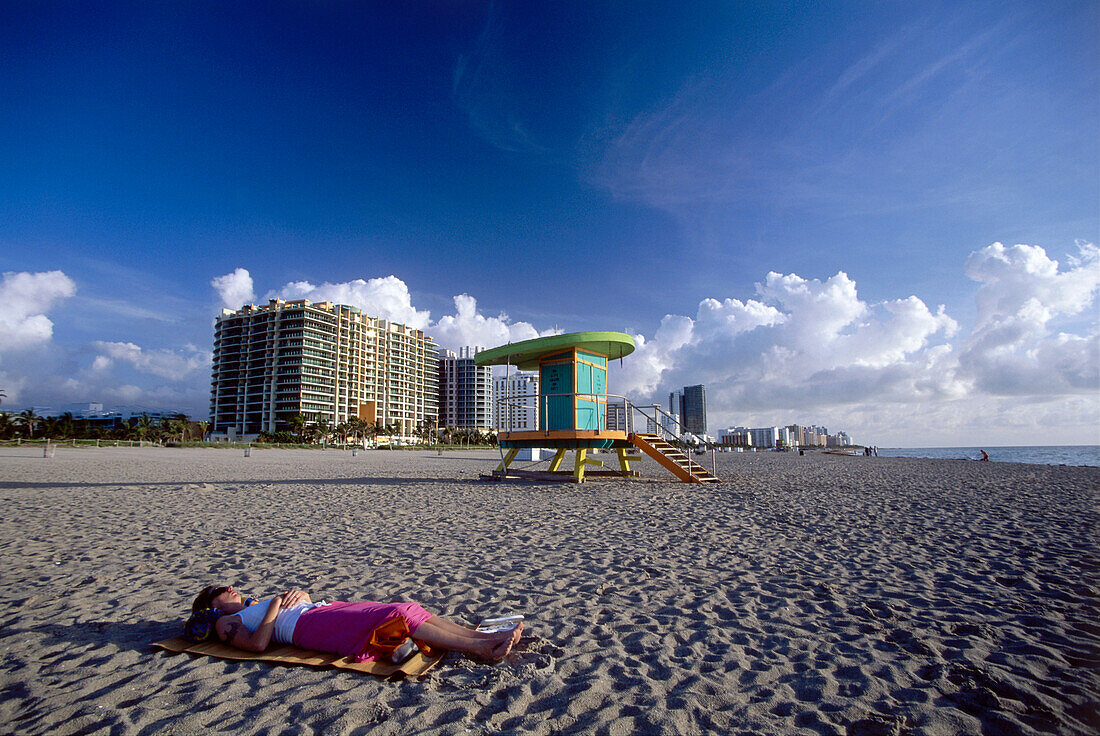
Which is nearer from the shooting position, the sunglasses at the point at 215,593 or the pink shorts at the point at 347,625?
the pink shorts at the point at 347,625

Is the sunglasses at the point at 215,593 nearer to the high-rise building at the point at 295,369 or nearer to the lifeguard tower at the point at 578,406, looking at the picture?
the lifeguard tower at the point at 578,406

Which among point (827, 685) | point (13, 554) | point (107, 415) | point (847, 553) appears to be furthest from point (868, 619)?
point (107, 415)

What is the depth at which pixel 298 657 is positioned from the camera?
3.44 meters

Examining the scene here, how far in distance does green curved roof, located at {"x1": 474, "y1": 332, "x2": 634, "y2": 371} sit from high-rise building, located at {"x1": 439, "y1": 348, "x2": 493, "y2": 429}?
14454cm

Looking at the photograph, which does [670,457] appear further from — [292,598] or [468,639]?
[292,598]

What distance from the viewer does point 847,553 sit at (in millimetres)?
6570

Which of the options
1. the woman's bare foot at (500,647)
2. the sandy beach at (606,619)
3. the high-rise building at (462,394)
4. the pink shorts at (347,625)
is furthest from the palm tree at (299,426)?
the woman's bare foot at (500,647)

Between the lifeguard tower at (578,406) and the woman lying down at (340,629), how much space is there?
444 inches

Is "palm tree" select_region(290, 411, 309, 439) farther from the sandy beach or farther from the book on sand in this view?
the book on sand

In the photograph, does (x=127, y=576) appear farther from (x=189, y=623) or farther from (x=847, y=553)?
(x=847, y=553)

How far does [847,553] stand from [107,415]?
214 meters

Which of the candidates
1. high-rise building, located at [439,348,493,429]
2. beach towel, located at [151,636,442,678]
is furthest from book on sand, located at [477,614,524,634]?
high-rise building, located at [439,348,493,429]

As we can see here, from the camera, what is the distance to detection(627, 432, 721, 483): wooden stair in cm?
1552

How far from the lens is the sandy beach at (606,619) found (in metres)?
2.81
